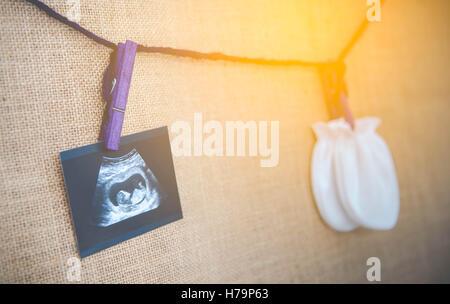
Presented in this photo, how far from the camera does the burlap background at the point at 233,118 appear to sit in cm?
37

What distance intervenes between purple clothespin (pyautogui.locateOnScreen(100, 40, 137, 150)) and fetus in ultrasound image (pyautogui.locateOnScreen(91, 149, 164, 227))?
31mm

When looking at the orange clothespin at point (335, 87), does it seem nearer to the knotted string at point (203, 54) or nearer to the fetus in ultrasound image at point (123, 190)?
the knotted string at point (203, 54)

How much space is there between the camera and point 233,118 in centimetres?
52

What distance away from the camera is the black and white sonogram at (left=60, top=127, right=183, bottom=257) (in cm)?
38

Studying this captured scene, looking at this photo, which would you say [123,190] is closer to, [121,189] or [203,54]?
[121,189]

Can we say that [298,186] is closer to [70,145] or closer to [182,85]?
[182,85]

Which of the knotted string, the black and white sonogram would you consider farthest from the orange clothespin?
the black and white sonogram

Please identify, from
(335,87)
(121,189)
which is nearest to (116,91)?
(121,189)

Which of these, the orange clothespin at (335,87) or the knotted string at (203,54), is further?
the orange clothespin at (335,87)

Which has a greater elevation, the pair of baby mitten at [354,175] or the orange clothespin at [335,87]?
the orange clothespin at [335,87]

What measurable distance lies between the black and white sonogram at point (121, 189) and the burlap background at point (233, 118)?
0.02 meters

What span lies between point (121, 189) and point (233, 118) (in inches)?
8.8

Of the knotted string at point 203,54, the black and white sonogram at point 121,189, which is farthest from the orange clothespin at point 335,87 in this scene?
the black and white sonogram at point 121,189

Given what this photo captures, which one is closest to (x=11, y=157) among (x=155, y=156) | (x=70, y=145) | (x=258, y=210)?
(x=70, y=145)
